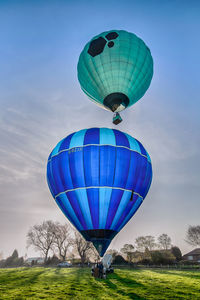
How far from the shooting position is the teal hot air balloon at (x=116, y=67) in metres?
18.3

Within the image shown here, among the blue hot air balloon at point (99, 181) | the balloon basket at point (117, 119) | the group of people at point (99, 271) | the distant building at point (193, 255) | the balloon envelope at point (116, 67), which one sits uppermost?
the balloon envelope at point (116, 67)

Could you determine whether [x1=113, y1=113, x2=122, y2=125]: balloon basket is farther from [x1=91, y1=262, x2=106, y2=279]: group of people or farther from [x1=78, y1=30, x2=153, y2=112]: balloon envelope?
[x1=91, y1=262, x2=106, y2=279]: group of people

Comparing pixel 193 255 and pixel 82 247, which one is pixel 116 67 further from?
pixel 193 255

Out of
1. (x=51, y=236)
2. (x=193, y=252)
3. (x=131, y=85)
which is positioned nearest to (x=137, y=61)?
(x=131, y=85)

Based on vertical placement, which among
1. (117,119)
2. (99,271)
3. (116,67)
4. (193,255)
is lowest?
(99,271)

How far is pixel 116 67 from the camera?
1823cm

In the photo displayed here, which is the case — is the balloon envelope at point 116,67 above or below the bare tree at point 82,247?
above

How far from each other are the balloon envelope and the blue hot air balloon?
3.88 meters

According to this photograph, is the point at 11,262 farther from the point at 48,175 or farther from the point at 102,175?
the point at 102,175

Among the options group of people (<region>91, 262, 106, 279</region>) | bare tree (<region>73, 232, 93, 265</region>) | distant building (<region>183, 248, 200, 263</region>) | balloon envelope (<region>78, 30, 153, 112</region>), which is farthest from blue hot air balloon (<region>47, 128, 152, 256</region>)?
distant building (<region>183, 248, 200, 263</region>)

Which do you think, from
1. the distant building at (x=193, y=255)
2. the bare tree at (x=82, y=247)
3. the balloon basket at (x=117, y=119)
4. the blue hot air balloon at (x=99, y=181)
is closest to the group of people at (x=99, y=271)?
the blue hot air balloon at (x=99, y=181)

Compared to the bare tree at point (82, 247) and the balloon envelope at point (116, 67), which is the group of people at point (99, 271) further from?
the bare tree at point (82, 247)

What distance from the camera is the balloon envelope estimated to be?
18297mm

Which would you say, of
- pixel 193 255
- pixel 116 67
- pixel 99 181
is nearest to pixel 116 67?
pixel 116 67
